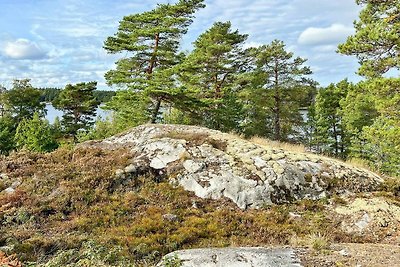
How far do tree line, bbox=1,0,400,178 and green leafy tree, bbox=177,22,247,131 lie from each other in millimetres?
81

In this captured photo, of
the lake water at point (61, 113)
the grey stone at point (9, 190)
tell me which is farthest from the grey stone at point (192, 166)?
the lake water at point (61, 113)

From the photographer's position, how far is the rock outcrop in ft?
40.8

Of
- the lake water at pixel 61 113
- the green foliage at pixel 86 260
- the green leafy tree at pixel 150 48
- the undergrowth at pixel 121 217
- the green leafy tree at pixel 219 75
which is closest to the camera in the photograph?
the green foliage at pixel 86 260

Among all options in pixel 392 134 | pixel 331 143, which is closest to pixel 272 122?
pixel 331 143

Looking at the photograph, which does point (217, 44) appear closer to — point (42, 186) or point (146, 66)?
point (146, 66)

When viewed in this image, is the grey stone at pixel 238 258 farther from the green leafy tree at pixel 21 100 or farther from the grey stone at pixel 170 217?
the green leafy tree at pixel 21 100

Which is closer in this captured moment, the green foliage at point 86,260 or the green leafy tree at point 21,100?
the green foliage at point 86,260

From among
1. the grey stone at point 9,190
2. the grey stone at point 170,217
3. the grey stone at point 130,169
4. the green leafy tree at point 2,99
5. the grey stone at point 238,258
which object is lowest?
the grey stone at point 170,217

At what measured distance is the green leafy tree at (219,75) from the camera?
94.6 feet

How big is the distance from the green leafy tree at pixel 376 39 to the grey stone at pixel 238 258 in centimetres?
891

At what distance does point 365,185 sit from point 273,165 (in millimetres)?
3234

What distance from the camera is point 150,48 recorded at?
2431cm

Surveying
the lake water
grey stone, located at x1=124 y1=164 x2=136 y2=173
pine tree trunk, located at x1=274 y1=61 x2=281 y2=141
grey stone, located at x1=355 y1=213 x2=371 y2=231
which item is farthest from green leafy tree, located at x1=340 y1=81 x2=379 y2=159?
grey stone, located at x1=124 y1=164 x2=136 y2=173

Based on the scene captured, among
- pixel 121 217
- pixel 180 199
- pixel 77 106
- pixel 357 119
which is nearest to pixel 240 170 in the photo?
pixel 180 199
